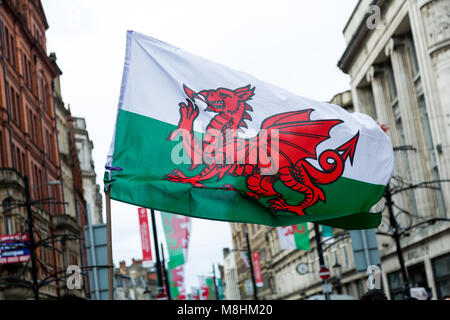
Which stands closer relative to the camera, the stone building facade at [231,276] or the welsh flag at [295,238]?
the welsh flag at [295,238]

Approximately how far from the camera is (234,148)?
916cm

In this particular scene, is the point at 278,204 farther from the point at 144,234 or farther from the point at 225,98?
the point at 144,234

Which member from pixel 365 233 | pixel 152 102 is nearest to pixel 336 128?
pixel 152 102

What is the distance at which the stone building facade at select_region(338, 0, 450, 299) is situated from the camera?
36062 millimetres

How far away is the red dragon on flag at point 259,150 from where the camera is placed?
9086 millimetres

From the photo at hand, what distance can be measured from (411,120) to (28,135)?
22.7 m

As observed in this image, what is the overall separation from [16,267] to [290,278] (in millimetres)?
58096

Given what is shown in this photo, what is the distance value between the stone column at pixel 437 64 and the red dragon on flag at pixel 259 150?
89.5 ft

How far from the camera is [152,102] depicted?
30.0 ft

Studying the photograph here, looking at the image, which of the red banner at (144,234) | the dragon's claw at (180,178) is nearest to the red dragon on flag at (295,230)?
the red banner at (144,234)

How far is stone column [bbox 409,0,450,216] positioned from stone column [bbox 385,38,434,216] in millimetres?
3703

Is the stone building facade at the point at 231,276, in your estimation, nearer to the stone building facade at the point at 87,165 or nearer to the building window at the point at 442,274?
the stone building facade at the point at 87,165
